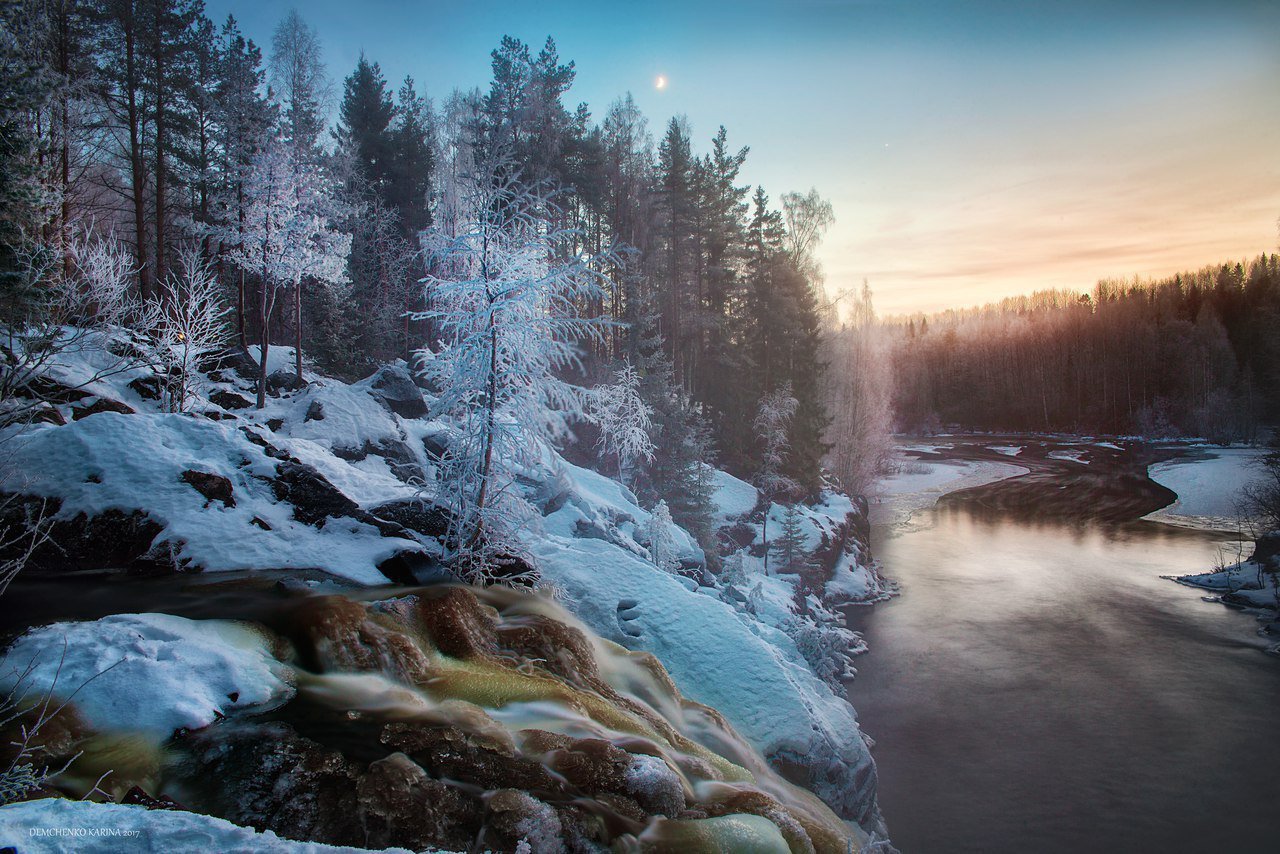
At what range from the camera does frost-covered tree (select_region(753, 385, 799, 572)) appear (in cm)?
2727

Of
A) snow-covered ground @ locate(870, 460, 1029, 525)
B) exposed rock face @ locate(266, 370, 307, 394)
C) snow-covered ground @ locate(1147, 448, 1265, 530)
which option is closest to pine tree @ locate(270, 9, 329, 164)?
exposed rock face @ locate(266, 370, 307, 394)

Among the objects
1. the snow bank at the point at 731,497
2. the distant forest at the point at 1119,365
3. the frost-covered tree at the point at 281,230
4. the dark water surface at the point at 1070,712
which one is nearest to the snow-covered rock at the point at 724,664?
the dark water surface at the point at 1070,712

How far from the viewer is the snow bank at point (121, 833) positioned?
2809 mm

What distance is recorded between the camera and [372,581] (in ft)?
28.4

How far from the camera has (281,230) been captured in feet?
67.0

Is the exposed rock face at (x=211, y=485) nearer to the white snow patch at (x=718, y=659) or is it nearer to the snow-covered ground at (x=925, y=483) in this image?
the white snow patch at (x=718, y=659)

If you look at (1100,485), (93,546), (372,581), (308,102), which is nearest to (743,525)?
(372,581)

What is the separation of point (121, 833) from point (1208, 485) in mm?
56448

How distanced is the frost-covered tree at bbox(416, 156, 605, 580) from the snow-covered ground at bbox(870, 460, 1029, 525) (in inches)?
1329

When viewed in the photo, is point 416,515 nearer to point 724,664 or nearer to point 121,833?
point 724,664

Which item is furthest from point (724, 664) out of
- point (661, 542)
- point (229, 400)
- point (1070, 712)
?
point (229, 400)

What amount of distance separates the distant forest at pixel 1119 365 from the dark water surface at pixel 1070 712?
134 feet

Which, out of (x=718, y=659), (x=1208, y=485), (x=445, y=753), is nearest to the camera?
(x=445, y=753)

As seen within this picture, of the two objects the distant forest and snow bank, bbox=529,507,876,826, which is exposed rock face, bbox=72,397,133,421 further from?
the distant forest
